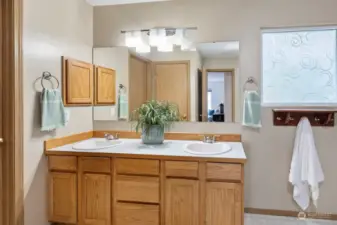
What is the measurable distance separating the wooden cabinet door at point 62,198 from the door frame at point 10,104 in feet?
1.20

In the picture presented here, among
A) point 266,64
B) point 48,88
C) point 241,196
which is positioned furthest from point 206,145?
point 48,88

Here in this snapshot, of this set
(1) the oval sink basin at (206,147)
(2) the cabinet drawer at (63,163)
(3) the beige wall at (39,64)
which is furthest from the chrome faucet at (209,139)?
(3) the beige wall at (39,64)

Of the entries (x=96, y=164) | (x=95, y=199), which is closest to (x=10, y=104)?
(x=96, y=164)

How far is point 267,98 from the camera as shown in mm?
3037

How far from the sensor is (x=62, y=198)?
2.57 meters

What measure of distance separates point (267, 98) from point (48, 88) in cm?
220

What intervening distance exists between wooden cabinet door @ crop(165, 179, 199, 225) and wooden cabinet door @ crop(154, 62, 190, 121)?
95 centimetres

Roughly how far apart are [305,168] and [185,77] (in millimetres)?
1518

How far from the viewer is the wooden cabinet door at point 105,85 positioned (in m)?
3.31

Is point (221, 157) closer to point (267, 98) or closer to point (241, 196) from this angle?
point (241, 196)

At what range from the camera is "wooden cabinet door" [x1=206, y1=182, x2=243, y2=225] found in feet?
7.43

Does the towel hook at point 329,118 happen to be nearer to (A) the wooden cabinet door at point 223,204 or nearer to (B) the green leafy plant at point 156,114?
(A) the wooden cabinet door at point 223,204

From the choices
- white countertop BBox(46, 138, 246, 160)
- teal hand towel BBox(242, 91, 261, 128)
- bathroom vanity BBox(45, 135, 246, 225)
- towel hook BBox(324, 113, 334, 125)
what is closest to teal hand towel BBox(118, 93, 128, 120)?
white countertop BBox(46, 138, 246, 160)

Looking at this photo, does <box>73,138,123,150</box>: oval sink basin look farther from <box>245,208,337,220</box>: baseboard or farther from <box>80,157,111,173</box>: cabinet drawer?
<box>245,208,337,220</box>: baseboard
